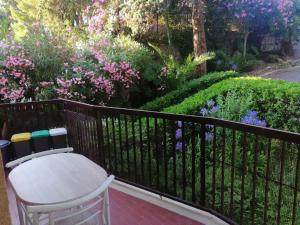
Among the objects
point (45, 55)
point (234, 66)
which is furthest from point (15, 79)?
point (234, 66)

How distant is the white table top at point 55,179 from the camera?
5.18ft

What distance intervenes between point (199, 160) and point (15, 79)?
374cm

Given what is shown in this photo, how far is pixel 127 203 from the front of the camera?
289cm

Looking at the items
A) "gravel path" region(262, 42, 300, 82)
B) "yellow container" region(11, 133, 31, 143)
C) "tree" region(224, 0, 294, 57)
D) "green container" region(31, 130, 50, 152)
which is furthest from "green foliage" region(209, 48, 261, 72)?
"yellow container" region(11, 133, 31, 143)

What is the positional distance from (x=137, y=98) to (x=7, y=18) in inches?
528

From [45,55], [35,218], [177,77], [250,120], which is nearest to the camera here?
[35,218]

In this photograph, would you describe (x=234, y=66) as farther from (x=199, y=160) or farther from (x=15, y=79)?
(x=199, y=160)

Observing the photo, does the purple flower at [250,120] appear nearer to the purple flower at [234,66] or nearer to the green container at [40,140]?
the green container at [40,140]

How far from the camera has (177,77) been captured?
24.4 ft

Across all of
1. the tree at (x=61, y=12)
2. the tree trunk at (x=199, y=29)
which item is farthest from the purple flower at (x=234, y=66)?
the tree at (x=61, y=12)

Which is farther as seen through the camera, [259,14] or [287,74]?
[259,14]

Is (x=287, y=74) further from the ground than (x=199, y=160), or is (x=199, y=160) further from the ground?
(x=287, y=74)

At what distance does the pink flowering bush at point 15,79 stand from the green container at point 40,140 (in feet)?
5.06

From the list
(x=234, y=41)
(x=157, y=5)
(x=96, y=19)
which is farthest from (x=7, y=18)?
(x=234, y=41)
